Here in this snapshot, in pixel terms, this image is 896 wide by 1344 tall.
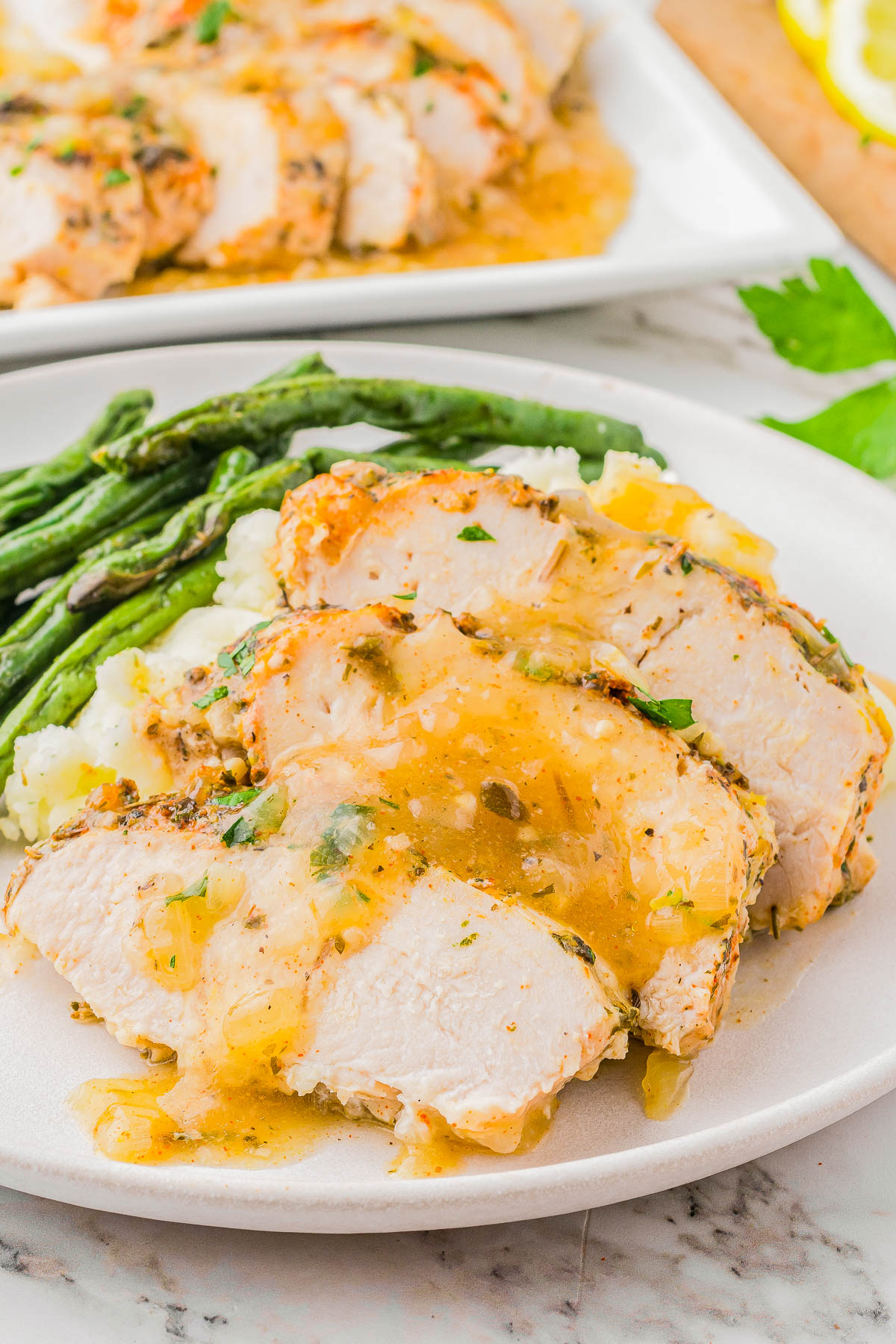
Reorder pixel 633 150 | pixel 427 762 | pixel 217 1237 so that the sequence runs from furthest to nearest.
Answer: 1. pixel 633 150
2. pixel 427 762
3. pixel 217 1237

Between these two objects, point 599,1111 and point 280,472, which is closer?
point 599,1111

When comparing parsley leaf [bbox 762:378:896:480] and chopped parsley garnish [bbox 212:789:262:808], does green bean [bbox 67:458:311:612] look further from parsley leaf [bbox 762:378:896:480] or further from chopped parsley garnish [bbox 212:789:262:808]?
parsley leaf [bbox 762:378:896:480]

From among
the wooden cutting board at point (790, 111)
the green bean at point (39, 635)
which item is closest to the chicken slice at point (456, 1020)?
the green bean at point (39, 635)

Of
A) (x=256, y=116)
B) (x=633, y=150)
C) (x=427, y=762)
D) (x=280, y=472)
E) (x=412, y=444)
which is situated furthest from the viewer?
(x=633, y=150)

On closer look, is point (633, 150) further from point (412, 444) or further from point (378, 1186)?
point (378, 1186)

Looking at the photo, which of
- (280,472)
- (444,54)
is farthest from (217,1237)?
(444,54)

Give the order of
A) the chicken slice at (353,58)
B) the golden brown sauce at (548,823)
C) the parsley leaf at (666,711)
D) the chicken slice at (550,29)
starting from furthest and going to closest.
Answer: the chicken slice at (550,29) → the chicken slice at (353,58) → the parsley leaf at (666,711) → the golden brown sauce at (548,823)

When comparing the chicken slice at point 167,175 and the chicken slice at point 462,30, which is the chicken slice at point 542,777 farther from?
the chicken slice at point 462,30

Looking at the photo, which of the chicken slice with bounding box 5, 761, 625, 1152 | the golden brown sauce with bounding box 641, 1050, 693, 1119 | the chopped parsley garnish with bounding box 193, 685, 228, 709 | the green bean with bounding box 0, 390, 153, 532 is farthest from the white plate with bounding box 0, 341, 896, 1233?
the green bean with bounding box 0, 390, 153, 532
